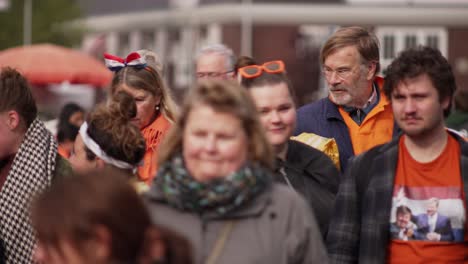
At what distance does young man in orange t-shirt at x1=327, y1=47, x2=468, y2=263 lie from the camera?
5.83 meters

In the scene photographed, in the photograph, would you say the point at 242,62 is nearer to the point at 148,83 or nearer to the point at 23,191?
the point at 148,83

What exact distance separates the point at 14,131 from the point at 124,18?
84259 millimetres

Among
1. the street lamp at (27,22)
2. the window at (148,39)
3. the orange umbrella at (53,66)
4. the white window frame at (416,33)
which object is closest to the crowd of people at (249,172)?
the orange umbrella at (53,66)

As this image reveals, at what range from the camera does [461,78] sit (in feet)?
260

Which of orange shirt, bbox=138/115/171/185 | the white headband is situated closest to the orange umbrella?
orange shirt, bbox=138/115/171/185

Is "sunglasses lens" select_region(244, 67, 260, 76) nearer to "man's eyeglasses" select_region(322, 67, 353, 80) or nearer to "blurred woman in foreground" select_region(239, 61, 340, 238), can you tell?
"blurred woman in foreground" select_region(239, 61, 340, 238)

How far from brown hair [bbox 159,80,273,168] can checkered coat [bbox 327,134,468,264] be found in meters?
1.09

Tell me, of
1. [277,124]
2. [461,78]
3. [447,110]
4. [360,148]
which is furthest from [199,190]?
[461,78]

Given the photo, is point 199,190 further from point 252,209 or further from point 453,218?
point 453,218

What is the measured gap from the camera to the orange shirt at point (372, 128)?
790 cm

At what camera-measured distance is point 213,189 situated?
4.75 m

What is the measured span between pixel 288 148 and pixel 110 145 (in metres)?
0.92

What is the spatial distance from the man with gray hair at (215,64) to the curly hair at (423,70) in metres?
3.29

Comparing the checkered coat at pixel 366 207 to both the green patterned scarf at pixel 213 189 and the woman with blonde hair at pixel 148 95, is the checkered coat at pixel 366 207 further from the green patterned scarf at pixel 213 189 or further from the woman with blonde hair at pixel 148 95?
the woman with blonde hair at pixel 148 95
